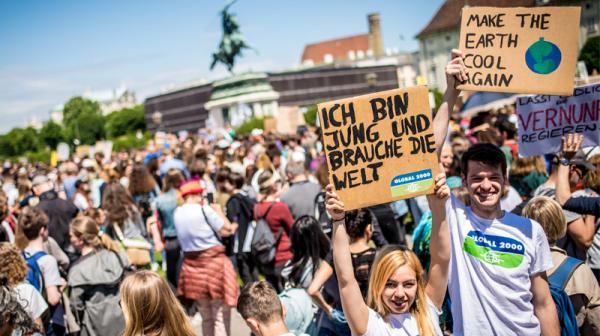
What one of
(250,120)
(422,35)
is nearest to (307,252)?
(250,120)

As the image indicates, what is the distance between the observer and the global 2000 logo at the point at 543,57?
368 centimetres

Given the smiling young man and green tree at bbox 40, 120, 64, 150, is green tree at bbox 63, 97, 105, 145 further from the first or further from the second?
the smiling young man

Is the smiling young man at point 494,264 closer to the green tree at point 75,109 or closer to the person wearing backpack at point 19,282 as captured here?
the person wearing backpack at point 19,282

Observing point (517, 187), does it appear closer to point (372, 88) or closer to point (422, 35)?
point (372, 88)

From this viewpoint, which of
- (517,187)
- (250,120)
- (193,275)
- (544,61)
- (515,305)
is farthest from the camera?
(250,120)

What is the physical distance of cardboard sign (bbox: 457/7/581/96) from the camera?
3.67 m

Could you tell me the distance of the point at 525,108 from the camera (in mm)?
4949

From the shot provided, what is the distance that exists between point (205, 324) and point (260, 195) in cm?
146

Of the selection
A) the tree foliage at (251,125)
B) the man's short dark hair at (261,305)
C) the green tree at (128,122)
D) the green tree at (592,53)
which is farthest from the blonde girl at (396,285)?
the green tree at (128,122)

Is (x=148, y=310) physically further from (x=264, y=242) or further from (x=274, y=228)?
(x=274, y=228)

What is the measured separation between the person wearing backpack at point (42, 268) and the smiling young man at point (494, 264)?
334 centimetres

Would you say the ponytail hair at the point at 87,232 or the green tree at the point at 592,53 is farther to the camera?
the green tree at the point at 592,53

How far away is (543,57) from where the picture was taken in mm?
3695

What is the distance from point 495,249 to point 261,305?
1224 millimetres
